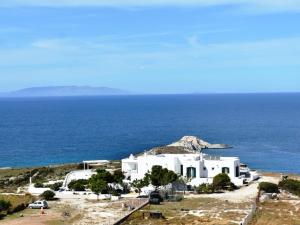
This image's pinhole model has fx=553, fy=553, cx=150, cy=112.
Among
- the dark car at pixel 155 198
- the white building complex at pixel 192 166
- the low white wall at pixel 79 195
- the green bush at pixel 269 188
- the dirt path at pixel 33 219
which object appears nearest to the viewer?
the dirt path at pixel 33 219

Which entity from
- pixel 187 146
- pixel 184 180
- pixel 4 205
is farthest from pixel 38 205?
pixel 187 146

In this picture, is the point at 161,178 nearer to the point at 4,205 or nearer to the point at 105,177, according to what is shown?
the point at 105,177

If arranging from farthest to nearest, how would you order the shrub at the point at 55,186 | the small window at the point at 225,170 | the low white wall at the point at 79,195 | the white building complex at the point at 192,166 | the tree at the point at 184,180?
the small window at the point at 225,170 < the white building complex at the point at 192,166 < the shrub at the point at 55,186 < the tree at the point at 184,180 < the low white wall at the point at 79,195

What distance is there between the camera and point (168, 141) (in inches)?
5620

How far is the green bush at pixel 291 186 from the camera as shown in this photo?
5488cm

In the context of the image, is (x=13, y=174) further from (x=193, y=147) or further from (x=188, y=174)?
(x=193, y=147)

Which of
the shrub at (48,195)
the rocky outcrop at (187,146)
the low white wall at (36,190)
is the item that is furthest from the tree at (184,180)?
the rocky outcrop at (187,146)

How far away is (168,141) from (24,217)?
101 m

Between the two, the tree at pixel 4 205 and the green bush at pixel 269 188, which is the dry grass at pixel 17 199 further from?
the green bush at pixel 269 188

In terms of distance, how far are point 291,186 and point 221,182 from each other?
699 centimetres

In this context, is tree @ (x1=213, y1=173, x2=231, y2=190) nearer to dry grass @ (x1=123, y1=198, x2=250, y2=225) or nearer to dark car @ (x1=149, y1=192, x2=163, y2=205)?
dry grass @ (x1=123, y1=198, x2=250, y2=225)

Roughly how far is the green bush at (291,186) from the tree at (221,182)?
5448 mm

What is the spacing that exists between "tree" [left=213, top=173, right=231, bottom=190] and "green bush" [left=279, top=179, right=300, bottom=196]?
545 centimetres

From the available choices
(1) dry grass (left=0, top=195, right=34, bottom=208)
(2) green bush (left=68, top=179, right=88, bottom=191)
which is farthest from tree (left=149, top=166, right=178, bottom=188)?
(1) dry grass (left=0, top=195, right=34, bottom=208)
